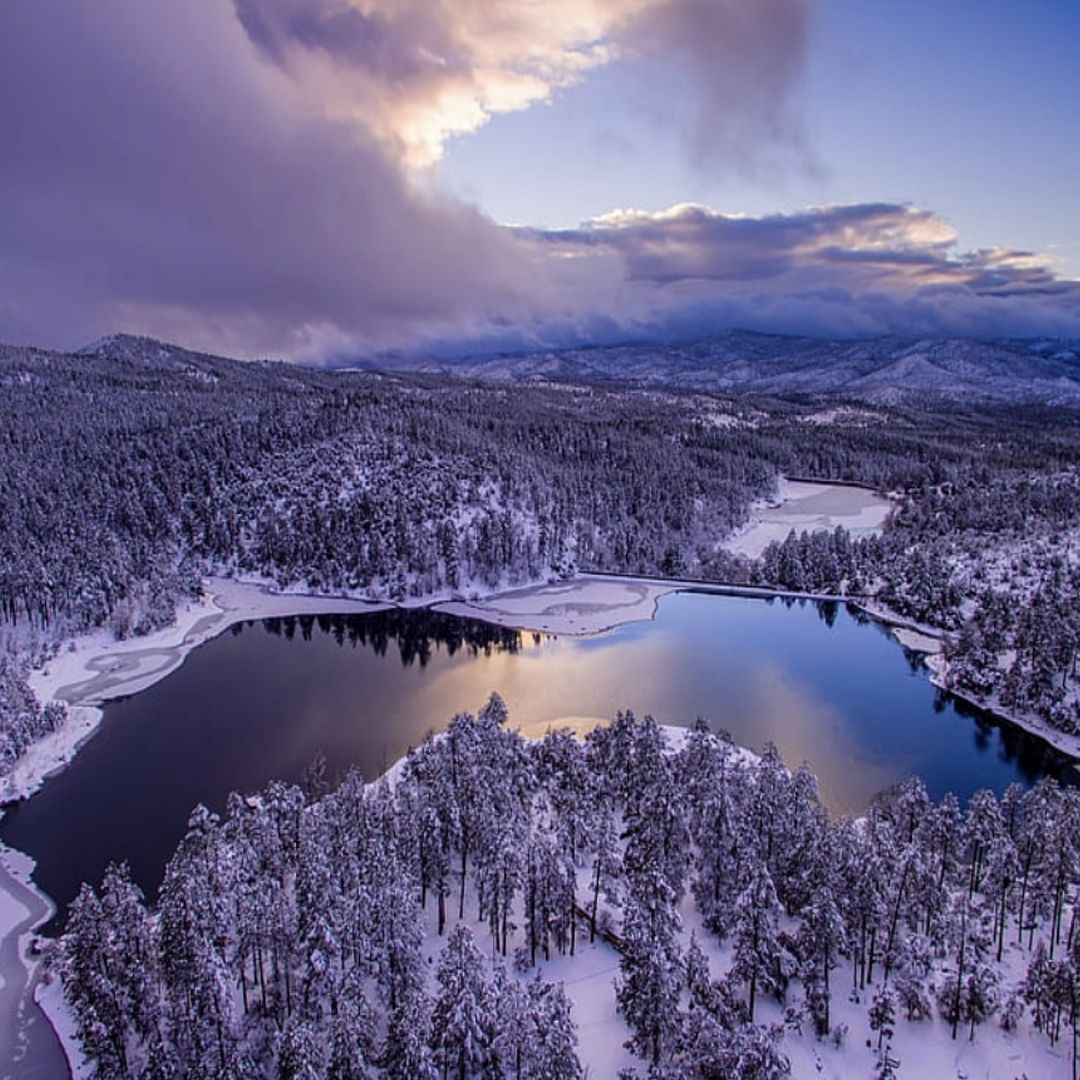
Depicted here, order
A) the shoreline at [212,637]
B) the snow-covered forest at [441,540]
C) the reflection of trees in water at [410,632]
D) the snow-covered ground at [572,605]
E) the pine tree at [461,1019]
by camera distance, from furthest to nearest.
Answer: the snow-covered ground at [572,605]
the reflection of trees in water at [410,632]
the snow-covered forest at [441,540]
the shoreline at [212,637]
the pine tree at [461,1019]

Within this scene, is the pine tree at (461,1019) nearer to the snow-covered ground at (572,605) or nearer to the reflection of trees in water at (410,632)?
the reflection of trees in water at (410,632)

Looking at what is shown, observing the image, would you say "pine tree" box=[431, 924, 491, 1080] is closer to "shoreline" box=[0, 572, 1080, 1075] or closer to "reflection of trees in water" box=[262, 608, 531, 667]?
Result: "shoreline" box=[0, 572, 1080, 1075]

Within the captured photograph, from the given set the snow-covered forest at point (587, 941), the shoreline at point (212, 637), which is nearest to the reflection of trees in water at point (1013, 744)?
the shoreline at point (212, 637)

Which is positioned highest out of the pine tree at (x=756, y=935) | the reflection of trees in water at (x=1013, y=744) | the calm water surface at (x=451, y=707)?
the pine tree at (x=756, y=935)

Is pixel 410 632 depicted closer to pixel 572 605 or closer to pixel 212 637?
pixel 572 605

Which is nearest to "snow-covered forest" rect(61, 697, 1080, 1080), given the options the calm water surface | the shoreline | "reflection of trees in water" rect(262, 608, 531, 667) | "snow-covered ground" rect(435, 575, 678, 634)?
the shoreline

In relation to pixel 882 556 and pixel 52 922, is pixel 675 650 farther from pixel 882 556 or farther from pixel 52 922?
pixel 52 922

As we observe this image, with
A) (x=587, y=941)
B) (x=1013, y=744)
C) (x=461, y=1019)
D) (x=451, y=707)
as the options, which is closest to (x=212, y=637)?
(x=451, y=707)
